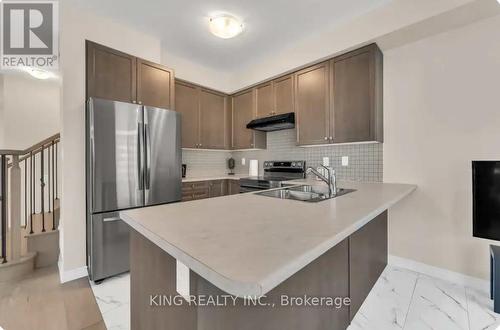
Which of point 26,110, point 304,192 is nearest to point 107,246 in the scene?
point 304,192

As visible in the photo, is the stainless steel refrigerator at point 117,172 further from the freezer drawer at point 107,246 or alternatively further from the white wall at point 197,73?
the white wall at point 197,73

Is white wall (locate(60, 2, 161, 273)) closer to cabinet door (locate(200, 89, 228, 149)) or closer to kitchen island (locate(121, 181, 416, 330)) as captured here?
kitchen island (locate(121, 181, 416, 330))

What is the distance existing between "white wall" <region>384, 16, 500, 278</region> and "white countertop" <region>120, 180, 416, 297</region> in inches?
53.2

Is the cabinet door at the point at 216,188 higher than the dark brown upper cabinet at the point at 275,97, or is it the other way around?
the dark brown upper cabinet at the point at 275,97

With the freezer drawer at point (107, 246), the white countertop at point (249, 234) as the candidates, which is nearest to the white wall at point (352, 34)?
the white countertop at point (249, 234)

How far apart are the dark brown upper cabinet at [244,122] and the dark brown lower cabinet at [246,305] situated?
7.88ft

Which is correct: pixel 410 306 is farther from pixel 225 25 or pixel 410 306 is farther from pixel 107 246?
pixel 225 25

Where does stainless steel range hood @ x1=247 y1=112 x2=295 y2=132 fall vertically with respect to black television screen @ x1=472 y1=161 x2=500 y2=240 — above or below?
above

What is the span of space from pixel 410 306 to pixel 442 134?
1625 mm

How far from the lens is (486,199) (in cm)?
176

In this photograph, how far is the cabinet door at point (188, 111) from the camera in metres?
3.38

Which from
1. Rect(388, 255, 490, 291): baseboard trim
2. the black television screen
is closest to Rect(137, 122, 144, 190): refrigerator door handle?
Rect(388, 255, 490, 291): baseboard trim

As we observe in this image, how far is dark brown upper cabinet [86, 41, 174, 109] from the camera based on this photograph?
92.2 inches

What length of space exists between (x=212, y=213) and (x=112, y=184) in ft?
5.30
